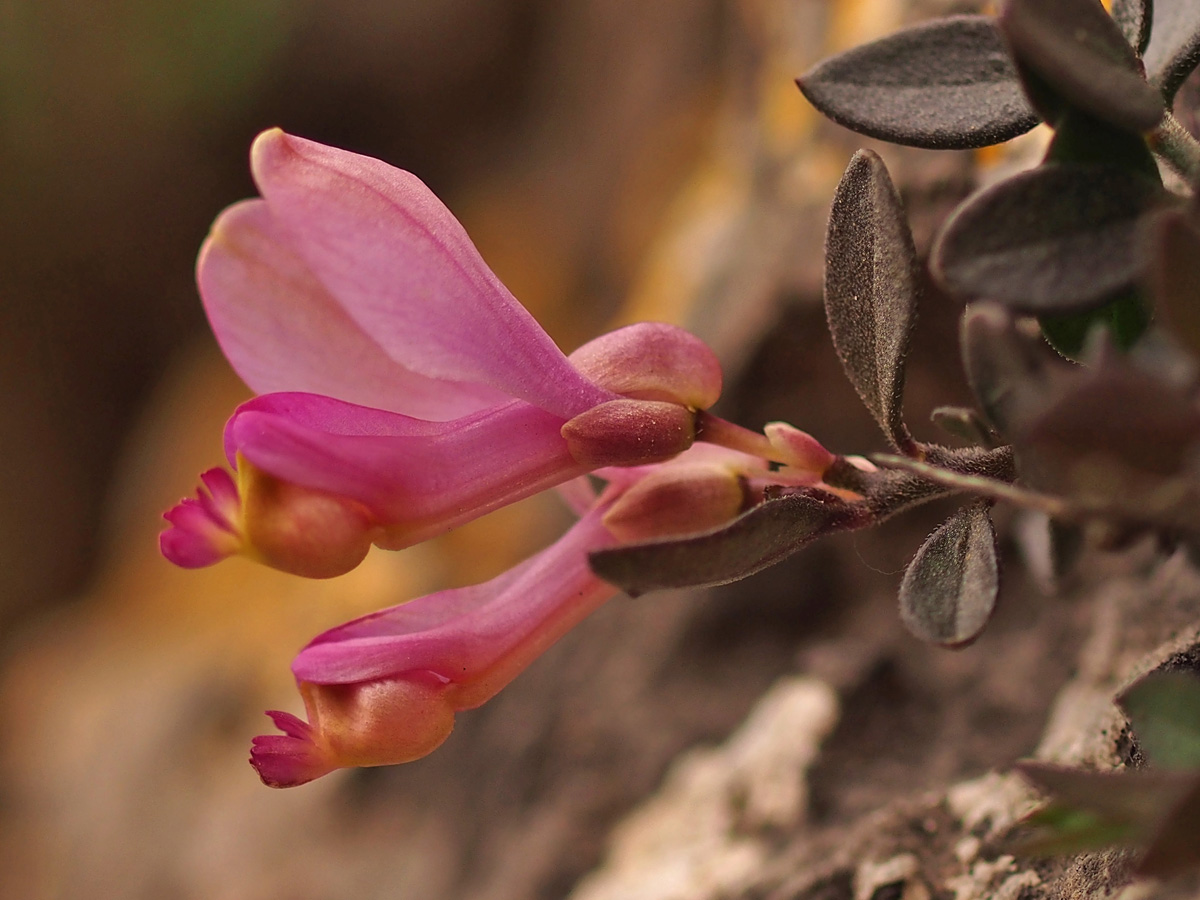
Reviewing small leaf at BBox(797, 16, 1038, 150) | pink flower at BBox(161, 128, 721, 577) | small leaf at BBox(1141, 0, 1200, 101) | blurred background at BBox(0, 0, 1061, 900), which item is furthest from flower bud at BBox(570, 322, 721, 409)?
blurred background at BBox(0, 0, 1061, 900)

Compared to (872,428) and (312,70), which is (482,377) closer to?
(872,428)

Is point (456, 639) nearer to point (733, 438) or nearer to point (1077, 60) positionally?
point (733, 438)

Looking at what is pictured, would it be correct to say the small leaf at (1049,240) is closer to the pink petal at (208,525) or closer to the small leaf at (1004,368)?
the small leaf at (1004,368)

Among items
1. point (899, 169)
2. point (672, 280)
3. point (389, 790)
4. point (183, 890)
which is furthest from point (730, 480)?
point (183, 890)

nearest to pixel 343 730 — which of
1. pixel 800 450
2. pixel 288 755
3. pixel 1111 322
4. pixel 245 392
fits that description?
pixel 288 755

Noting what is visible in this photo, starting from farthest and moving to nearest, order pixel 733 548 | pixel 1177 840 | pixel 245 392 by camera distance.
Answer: pixel 245 392 → pixel 733 548 → pixel 1177 840
